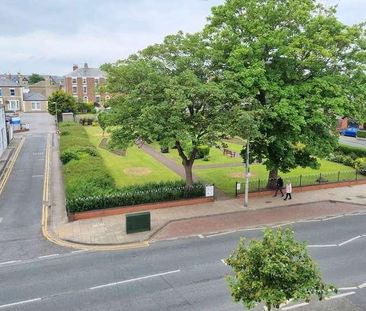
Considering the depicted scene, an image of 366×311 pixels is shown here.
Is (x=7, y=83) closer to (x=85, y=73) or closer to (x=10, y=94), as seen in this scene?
(x=10, y=94)

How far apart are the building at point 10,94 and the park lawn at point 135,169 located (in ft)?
173

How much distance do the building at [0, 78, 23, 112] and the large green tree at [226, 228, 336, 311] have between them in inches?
3431

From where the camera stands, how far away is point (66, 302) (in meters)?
13.8

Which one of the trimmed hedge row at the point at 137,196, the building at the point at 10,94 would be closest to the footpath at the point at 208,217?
the trimmed hedge row at the point at 137,196

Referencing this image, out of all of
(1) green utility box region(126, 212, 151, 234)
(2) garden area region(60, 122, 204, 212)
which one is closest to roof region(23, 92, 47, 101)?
(2) garden area region(60, 122, 204, 212)

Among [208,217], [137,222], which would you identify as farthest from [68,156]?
[208,217]

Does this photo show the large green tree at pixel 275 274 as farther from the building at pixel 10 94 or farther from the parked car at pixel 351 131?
the building at pixel 10 94

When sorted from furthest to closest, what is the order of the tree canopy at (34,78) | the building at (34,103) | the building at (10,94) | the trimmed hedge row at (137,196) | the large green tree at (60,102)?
the tree canopy at (34,78) < the building at (34,103) < the building at (10,94) < the large green tree at (60,102) < the trimmed hedge row at (137,196)

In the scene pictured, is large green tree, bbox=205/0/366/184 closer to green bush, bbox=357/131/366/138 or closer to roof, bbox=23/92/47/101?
green bush, bbox=357/131/366/138

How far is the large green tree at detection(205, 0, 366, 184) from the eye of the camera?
23.3 m

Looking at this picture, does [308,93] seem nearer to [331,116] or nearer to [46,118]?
[331,116]

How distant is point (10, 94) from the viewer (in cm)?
8712

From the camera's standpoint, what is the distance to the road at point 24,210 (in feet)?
61.0

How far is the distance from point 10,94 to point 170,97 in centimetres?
7647
